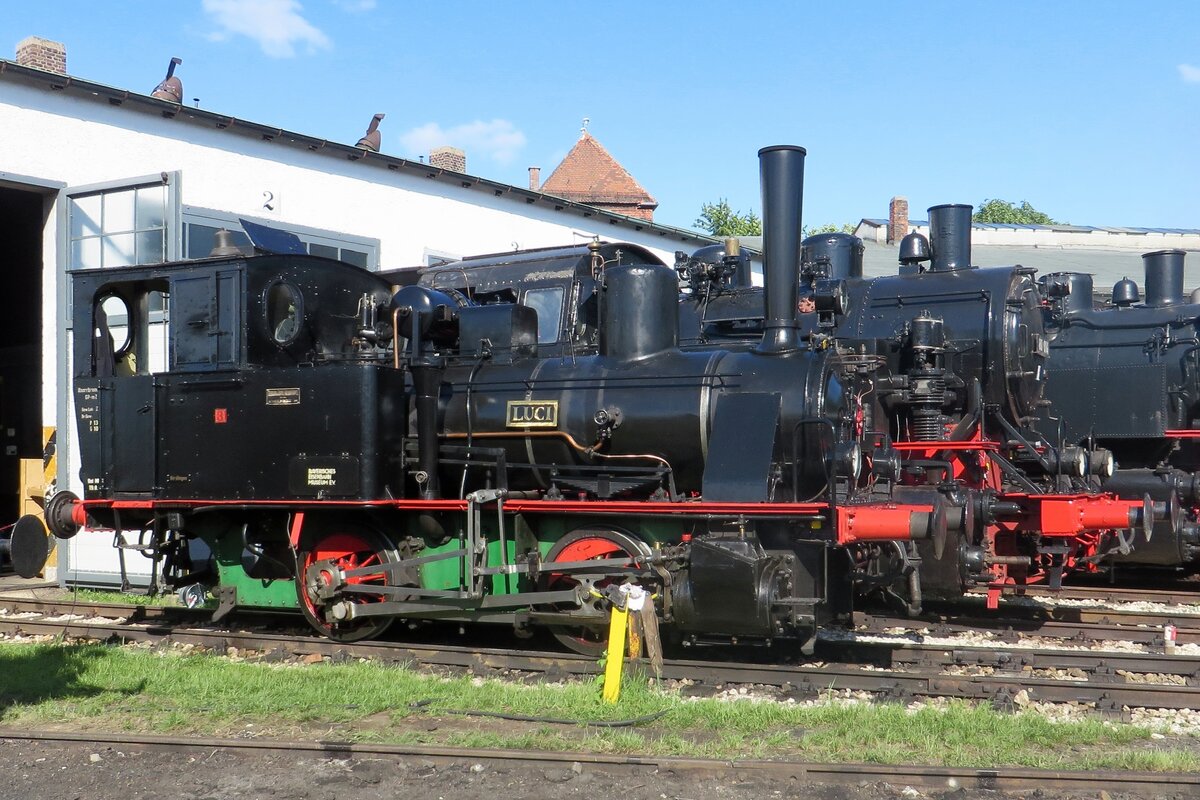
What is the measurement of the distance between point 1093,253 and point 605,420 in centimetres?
3076

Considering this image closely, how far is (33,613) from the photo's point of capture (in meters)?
11.0

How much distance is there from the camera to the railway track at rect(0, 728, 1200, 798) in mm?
5305

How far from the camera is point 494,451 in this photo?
8445 mm

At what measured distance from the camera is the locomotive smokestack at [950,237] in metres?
11.2

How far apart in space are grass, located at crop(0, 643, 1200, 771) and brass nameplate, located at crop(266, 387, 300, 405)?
6.63ft

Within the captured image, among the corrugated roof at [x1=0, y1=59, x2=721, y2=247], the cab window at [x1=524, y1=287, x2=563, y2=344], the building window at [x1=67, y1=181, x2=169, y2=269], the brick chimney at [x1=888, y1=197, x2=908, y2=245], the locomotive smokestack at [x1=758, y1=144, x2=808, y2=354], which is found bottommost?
the cab window at [x1=524, y1=287, x2=563, y2=344]

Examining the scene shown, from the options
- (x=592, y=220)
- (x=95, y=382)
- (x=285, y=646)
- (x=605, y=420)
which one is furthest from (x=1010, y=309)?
(x=592, y=220)

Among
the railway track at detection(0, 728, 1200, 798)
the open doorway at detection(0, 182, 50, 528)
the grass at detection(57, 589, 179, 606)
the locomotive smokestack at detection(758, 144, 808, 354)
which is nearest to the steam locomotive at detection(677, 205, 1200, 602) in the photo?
the locomotive smokestack at detection(758, 144, 808, 354)

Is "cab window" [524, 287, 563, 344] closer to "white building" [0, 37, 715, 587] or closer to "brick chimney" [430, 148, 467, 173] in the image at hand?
"white building" [0, 37, 715, 587]

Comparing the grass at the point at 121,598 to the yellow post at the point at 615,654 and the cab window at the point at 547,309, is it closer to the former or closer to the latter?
the cab window at the point at 547,309

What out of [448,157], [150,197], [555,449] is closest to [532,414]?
[555,449]

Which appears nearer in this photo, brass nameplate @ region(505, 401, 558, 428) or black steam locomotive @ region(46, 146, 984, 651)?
black steam locomotive @ region(46, 146, 984, 651)

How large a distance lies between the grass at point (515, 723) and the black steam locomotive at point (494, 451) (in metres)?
0.75

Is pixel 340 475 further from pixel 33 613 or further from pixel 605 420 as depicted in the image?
pixel 33 613
